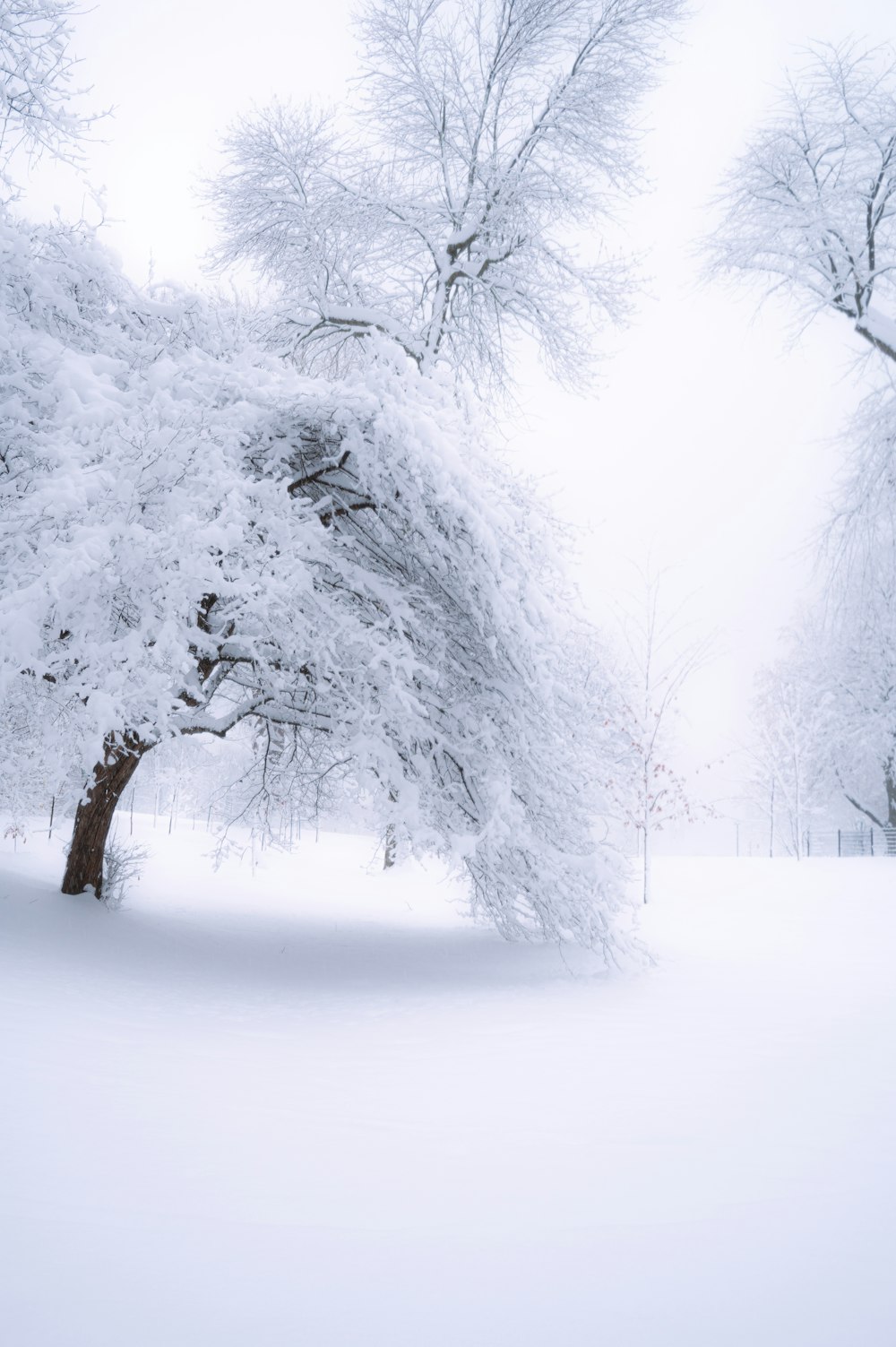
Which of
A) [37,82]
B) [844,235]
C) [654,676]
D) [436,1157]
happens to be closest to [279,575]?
[37,82]

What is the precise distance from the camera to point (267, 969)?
22.9 feet

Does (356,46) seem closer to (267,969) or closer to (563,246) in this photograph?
(563,246)

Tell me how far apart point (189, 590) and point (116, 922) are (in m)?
3.87

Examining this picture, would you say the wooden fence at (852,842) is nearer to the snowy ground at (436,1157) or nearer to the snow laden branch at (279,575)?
the snow laden branch at (279,575)

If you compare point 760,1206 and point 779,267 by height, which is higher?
point 779,267

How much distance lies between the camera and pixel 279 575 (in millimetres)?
5844

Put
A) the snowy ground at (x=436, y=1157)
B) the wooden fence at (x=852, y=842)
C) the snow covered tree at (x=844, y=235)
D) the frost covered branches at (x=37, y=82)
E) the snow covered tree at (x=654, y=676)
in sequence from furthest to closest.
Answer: the wooden fence at (x=852, y=842)
the snow covered tree at (x=654, y=676)
the snow covered tree at (x=844, y=235)
the frost covered branches at (x=37, y=82)
the snowy ground at (x=436, y=1157)

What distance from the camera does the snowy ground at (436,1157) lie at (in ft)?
6.63

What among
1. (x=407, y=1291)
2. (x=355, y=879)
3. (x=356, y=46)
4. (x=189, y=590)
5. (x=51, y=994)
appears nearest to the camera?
(x=407, y=1291)

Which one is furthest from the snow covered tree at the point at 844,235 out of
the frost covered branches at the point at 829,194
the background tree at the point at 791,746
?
the background tree at the point at 791,746

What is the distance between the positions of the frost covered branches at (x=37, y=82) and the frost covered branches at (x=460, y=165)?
5541 mm

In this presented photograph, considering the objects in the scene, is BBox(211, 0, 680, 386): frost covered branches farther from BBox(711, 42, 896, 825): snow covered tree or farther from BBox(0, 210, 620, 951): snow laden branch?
BBox(0, 210, 620, 951): snow laden branch

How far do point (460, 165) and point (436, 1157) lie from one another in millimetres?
11691

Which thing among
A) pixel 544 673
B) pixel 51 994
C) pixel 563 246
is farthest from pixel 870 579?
pixel 51 994
